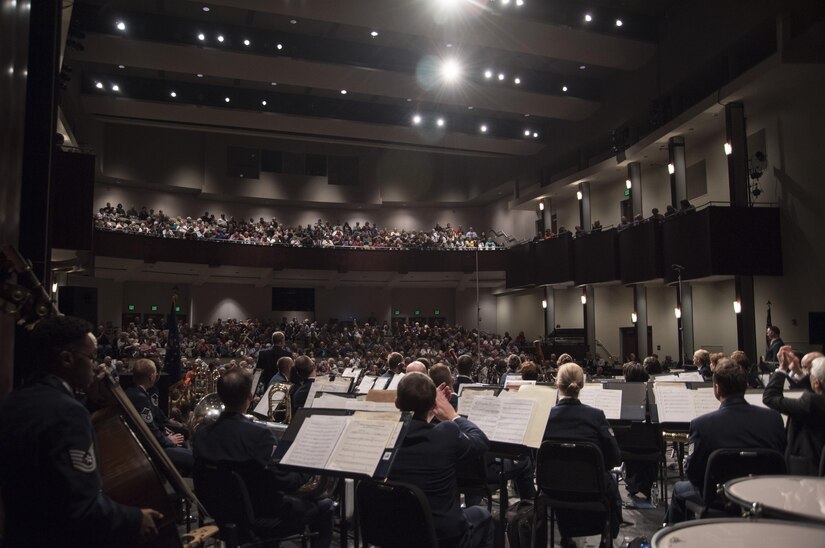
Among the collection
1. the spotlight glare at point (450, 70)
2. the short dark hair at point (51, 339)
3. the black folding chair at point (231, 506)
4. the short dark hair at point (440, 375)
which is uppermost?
the spotlight glare at point (450, 70)

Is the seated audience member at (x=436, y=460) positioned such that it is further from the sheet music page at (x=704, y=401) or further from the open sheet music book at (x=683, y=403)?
the sheet music page at (x=704, y=401)

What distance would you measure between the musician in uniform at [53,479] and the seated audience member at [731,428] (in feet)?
11.1

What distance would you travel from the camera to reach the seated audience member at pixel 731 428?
13.4ft

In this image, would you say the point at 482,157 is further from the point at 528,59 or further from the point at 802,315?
the point at 802,315

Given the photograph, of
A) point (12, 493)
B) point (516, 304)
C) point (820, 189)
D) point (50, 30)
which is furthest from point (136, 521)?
point (516, 304)

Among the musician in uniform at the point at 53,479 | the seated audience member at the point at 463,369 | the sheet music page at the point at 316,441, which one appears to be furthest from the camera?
the seated audience member at the point at 463,369

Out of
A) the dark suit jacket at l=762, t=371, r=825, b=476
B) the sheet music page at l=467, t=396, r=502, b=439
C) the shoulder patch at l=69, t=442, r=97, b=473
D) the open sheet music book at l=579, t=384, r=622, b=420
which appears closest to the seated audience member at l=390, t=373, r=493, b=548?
the sheet music page at l=467, t=396, r=502, b=439

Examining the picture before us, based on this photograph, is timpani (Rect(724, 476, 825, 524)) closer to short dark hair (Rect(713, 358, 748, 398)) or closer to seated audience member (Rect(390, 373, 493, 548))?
seated audience member (Rect(390, 373, 493, 548))

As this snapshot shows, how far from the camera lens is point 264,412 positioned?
6.82 m

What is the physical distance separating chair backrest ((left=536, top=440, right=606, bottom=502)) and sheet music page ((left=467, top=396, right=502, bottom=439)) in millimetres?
376

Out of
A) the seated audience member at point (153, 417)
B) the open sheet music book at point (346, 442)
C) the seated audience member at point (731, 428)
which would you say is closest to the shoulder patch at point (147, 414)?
the seated audience member at point (153, 417)

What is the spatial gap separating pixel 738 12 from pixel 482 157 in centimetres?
1502

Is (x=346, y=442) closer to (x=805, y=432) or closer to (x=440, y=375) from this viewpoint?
(x=440, y=375)

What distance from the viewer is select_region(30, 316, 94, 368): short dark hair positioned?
2.50 m
